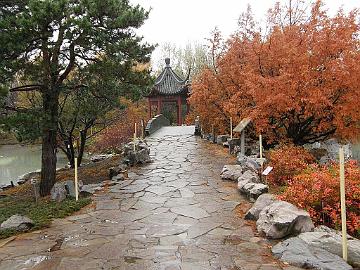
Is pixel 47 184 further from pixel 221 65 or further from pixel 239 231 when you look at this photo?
pixel 221 65

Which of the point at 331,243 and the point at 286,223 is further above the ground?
the point at 286,223

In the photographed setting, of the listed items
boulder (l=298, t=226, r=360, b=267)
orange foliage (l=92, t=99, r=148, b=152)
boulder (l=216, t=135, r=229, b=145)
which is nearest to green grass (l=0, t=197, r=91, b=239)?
boulder (l=298, t=226, r=360, b=267)

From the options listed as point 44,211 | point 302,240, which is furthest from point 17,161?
point 302,240

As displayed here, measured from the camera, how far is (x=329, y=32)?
29.3 ft

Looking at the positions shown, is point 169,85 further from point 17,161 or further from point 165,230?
point 165,230

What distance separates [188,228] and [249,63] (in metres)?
7.38

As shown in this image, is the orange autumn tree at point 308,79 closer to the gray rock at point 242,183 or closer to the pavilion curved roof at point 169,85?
the gray rock at point 242,183

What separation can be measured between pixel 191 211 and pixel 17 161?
26193 mm

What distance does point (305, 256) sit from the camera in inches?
165

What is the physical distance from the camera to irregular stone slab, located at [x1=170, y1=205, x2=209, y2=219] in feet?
20.6

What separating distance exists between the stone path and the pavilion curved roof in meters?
17.3

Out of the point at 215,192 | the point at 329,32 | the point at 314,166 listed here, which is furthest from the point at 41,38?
the point at 329,32

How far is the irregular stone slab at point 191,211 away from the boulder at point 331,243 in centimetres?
202

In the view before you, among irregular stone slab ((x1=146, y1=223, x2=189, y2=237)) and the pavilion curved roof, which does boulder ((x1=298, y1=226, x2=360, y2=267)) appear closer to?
irregular stone slab ((x1=146, y1=223, x2=189, y2=237))
